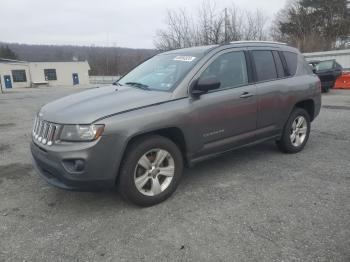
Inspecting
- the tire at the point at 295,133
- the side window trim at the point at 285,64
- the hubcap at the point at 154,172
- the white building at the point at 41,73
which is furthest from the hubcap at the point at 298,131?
the white building at the point at 41,73

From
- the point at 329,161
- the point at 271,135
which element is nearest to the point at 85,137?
the point at 271,135

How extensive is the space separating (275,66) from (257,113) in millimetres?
974

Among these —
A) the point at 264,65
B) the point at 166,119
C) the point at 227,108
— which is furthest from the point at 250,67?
the point at 166,119

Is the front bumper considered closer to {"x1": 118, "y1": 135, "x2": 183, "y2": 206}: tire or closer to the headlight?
the headlight

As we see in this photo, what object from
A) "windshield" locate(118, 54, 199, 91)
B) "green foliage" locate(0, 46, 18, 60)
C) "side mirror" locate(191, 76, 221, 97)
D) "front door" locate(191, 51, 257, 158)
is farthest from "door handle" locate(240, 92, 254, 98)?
"green foliage" locate(0, 46, 18, 60)

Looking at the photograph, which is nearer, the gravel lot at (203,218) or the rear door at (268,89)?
the gravel lot at (203,218)

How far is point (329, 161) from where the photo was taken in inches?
203

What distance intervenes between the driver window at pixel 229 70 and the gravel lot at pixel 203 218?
129cm

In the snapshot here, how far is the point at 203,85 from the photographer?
394 centimetres

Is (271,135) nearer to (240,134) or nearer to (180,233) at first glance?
(240,134)

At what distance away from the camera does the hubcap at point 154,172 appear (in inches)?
146

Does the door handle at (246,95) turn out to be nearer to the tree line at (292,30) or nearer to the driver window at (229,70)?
the driver window at (229,70)

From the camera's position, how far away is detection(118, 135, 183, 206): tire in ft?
11.7

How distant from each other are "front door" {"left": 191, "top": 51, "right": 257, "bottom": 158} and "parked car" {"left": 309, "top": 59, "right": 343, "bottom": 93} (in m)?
13.1
